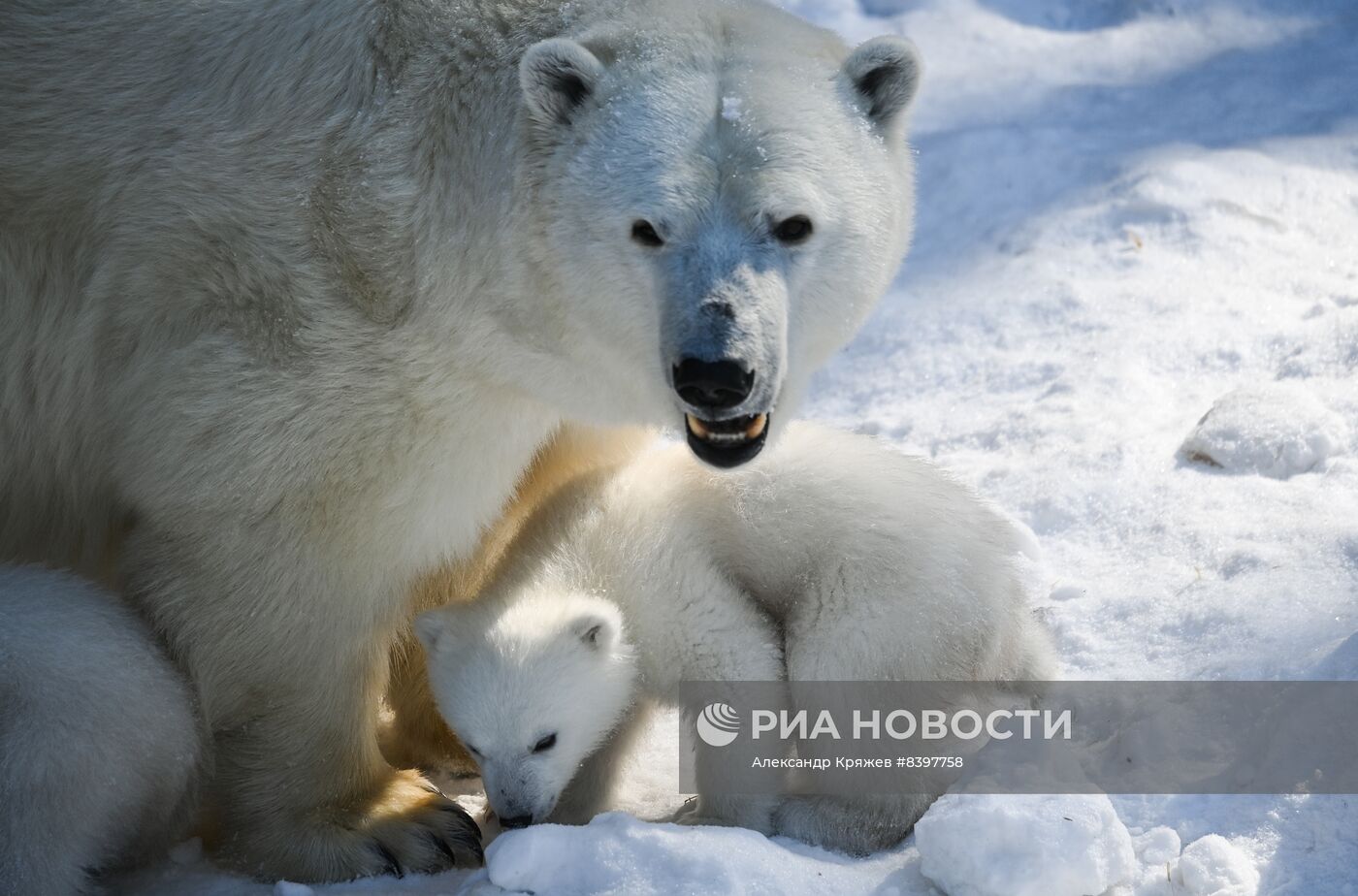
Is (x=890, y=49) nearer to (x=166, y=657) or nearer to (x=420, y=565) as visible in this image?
(x=420, y=565)

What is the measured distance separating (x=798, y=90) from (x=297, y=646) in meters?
2.01

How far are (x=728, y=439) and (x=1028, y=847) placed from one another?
1.22 m

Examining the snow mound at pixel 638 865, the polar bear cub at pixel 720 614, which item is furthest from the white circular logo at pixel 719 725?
the snow mound at pixel 638 865

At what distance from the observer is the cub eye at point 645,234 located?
12.4 ft

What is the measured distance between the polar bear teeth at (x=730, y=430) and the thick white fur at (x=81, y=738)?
1604 mm

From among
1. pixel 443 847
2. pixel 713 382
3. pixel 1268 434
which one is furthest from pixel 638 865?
pixel 1268 434

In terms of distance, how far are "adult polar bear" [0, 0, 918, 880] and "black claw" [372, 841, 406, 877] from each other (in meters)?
0.01

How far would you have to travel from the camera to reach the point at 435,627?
14.2ft

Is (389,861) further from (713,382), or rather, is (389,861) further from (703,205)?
(703,205)

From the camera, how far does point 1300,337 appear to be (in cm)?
625

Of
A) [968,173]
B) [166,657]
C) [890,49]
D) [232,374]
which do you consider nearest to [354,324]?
[232,374]

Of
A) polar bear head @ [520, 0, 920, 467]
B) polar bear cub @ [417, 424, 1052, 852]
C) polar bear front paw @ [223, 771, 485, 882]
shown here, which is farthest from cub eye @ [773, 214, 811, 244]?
polar bear front paw @ [223, 771, 485, 882]

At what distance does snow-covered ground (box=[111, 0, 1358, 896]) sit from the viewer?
3.86 m

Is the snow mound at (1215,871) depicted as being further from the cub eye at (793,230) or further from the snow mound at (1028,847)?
the cub eye at (793,230)
